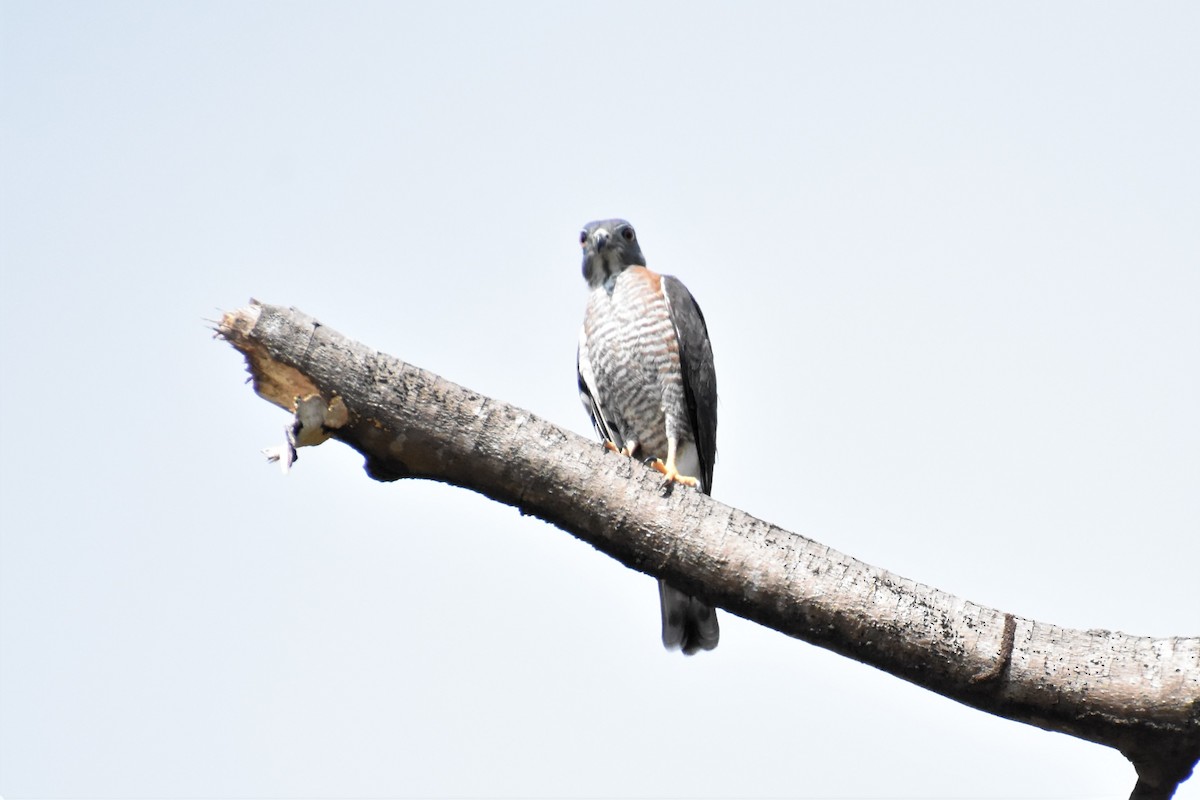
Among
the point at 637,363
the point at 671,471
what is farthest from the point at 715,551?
the point at 637,363

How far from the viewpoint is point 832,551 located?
11.7ft

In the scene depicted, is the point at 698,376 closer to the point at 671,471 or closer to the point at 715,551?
the point at 671,471

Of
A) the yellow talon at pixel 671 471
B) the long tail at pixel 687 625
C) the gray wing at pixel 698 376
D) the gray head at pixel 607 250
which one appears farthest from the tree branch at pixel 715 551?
the gray head at pixel 607 250

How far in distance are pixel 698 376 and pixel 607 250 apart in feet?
3.93

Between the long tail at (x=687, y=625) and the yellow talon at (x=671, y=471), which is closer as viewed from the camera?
the yellow talon at (x=671, y=471)

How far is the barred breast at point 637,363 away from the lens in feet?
21.3

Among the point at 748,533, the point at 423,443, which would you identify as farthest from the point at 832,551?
the point at 423,443

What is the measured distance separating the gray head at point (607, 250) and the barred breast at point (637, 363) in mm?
197

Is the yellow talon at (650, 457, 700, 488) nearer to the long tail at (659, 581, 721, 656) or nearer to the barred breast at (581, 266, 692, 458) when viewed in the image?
the barred breast at (581, 266, 692, 458)

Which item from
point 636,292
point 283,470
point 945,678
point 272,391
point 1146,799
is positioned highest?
point 636,292

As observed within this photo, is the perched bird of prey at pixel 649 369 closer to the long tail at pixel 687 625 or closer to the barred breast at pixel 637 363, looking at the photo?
the barred breast at pixel 637 363

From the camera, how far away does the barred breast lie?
6.48 meters

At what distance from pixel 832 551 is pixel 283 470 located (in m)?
1.80

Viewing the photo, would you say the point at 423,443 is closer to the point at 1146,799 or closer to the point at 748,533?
the point at 748,533
